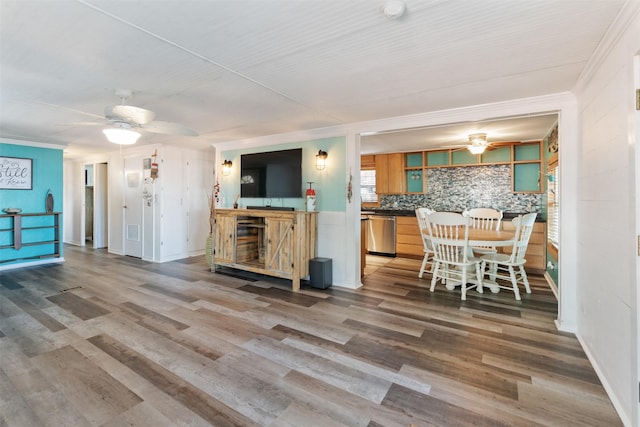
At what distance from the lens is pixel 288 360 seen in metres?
2.28

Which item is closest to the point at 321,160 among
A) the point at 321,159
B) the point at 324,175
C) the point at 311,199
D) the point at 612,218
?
the point at 321,159

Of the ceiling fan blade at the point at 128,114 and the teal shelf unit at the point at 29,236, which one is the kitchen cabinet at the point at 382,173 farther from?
the teal shelf unit at the point at 29,236

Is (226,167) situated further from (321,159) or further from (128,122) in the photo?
(128,122)

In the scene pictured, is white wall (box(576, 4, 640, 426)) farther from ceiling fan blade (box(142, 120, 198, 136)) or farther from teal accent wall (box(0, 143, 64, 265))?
teal accent wall (box(0, 143, 64, 265))

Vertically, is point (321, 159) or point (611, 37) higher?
point (611, 37)

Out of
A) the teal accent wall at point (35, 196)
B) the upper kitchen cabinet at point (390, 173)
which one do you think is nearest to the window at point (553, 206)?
the upper kitchen cabinet at point (390, 173)

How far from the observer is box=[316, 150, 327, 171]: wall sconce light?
4.36m

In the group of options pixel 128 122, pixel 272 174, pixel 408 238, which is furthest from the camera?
pixel 408 238

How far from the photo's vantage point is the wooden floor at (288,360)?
1.72 meters

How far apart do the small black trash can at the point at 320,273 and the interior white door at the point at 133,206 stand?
4242mm

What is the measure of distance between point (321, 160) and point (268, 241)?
4.73 ft

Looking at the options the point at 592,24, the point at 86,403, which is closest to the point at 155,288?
the point at 86,403

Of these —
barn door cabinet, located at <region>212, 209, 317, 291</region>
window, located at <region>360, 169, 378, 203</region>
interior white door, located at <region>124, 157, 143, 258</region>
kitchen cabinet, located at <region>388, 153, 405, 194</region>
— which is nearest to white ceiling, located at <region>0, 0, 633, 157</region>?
barn door cabinet, located at <region>212, 209, 317, 291</region>

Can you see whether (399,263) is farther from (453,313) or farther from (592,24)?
(592,24)
